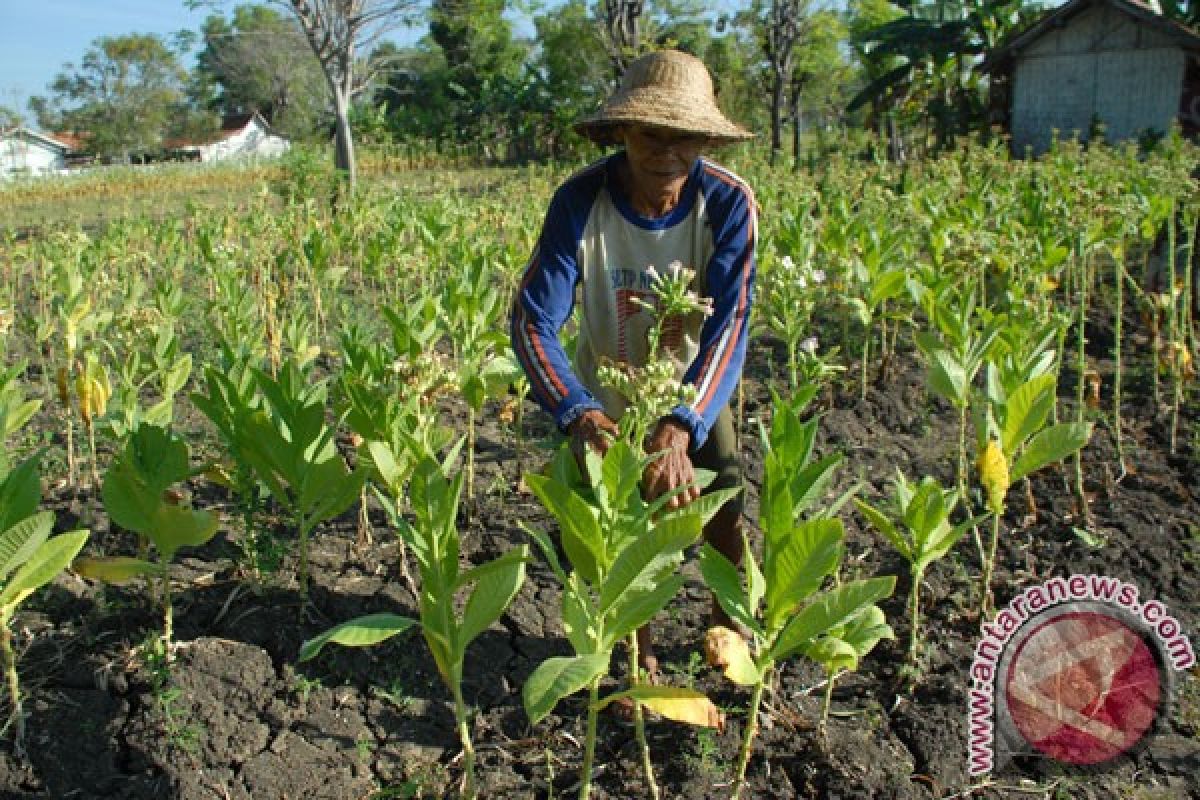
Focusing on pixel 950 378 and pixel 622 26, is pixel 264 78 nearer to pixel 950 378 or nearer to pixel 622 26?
pixel 622 26

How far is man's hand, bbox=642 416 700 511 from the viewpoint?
2189 mm

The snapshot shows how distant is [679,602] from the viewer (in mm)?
3066

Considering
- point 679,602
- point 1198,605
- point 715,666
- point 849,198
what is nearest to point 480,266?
point 679,602

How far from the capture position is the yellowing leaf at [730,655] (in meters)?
2.08

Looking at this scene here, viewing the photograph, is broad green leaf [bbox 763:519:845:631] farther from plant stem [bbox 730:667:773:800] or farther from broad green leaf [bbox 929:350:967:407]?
broad green leaf [bbox 929:350:967:407]

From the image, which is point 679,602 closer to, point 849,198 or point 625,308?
point 625,308

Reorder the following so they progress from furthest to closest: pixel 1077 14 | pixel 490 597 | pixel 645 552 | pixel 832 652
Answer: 1. pixel 1077 14
2. pixel 832 652
3. pixel 490 597
4. pixel 645 552

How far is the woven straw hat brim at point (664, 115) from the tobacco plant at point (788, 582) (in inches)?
27.3

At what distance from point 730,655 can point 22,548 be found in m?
1.60

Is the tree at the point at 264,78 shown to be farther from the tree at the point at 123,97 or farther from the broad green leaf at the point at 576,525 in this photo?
the broad green leaf at the point at 576,525

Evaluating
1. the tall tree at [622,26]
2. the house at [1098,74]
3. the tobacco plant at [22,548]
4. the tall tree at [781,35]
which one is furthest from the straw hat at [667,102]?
the house at [1098,74]

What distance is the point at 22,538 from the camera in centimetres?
209

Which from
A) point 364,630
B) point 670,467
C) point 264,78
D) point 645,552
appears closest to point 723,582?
point 670,467

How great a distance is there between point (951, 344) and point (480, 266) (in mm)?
2094
